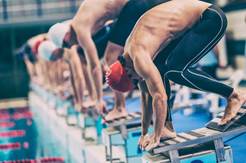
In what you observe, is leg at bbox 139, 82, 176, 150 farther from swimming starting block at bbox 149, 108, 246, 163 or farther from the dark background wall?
the dark background wall

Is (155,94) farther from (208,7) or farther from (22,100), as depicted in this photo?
(22,100)

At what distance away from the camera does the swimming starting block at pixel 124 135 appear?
4.07m

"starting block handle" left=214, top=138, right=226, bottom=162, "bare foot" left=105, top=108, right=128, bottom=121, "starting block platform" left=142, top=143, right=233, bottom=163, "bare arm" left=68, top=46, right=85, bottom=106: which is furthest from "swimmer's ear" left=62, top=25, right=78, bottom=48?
"starting block handle" left=214, top=138, right=226, bottom=162

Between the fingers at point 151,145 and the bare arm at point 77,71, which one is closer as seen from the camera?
the fingers at point 151,145

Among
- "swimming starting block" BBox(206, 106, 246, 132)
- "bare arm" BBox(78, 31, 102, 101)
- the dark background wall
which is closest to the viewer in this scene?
"swimming starting block" BBox(206, 106, 246, 132)

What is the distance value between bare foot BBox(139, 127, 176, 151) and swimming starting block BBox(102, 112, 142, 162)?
0.88 metres

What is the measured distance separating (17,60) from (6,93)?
36.9 inches

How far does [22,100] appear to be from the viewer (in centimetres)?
1306

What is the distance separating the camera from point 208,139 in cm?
303

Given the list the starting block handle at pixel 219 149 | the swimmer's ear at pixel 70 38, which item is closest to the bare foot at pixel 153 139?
the starting block handle at pixel 219 149

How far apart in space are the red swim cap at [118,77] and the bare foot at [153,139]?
36cm

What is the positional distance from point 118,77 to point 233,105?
0.76m

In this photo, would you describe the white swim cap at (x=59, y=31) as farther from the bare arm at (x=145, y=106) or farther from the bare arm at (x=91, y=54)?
the bare arm at (x=145, y=106)

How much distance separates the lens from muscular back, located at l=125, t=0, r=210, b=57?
3.00 m
